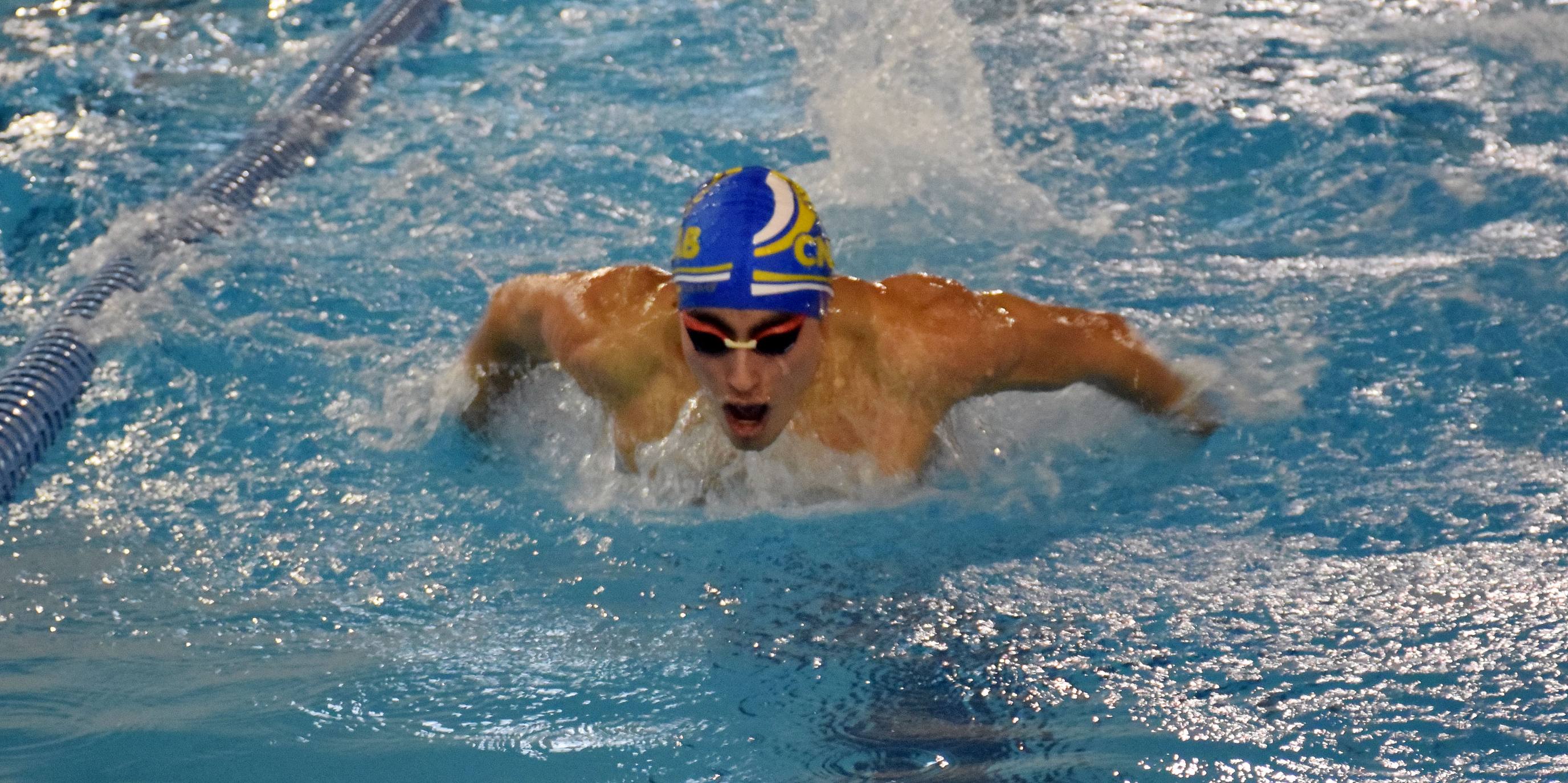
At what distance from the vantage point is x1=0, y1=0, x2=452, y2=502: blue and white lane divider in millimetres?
3854

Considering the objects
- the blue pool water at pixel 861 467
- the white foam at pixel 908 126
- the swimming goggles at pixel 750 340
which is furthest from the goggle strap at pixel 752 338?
the white foam at pixel 908 126

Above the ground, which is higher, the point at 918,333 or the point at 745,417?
the point at 918,333

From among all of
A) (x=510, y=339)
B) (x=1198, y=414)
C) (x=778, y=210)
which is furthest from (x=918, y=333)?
(x=510, y=339)

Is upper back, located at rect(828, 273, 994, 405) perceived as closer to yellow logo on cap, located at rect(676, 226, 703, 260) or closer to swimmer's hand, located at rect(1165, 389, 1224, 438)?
yellow logo on cap, located at rect(676, 226, 703, 260)

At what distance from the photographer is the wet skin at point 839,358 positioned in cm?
300

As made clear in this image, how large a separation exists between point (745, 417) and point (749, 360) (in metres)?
0.13

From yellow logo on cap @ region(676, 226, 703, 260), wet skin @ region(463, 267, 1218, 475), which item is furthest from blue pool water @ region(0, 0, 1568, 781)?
yellow logo on cap @ region(676, 226, 703, 260)

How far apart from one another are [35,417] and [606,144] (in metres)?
2.22

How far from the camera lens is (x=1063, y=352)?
307 centimetres

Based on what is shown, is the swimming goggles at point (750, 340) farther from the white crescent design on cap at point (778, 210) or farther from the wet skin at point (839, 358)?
the white crescent design on cap at point (778, 210)

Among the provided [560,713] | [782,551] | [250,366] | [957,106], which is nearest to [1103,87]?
[957,106]

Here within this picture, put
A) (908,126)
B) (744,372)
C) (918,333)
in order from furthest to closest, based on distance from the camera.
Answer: (908,126)
(918,333)
(744,372)

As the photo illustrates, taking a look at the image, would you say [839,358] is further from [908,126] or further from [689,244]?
[908,126]

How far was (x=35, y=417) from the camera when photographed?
385 centimetres
